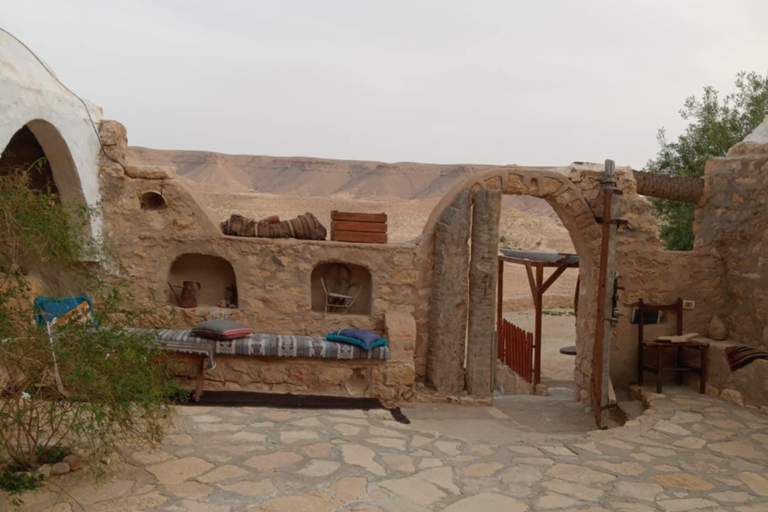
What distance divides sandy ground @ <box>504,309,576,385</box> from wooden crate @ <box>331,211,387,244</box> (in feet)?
16.7

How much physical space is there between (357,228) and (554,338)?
8907mm

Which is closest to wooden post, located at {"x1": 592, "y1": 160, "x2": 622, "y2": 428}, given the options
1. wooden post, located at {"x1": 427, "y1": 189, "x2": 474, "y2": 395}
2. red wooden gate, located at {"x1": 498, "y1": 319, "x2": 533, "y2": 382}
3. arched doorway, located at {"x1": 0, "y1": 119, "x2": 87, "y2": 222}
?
wooden post, located at {"x1": 427, "y1": 189, "x2": 474, "y2": 395}

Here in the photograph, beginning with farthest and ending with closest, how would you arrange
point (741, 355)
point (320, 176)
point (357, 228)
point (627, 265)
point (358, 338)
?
point (320, 176)
point (627, 265)
point (357, 228)
point (741, 355)
point (358, 338)

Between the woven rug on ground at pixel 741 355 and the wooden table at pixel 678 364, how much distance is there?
40cm

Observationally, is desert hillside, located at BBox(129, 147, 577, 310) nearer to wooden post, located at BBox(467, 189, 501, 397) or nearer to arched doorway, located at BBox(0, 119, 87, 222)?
wooden post, located at BBox(467, 189, 501, 397)

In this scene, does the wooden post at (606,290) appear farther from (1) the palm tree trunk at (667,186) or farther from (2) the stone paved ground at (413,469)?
(1) the palm tree trunk at (667,186)

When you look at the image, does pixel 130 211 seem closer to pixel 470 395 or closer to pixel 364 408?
pixel 364 408

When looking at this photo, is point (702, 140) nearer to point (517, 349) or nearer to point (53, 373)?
point (517, 349)

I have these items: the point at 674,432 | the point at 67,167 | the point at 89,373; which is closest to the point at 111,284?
the point at 67,167

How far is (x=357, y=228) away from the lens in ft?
28.6

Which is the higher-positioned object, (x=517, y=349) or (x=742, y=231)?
(x=742, y=231)

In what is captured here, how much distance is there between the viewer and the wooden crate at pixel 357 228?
868 cm

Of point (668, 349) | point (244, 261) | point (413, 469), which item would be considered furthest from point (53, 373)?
point (668, 349)

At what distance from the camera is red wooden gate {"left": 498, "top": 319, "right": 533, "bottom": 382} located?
1163 cm
